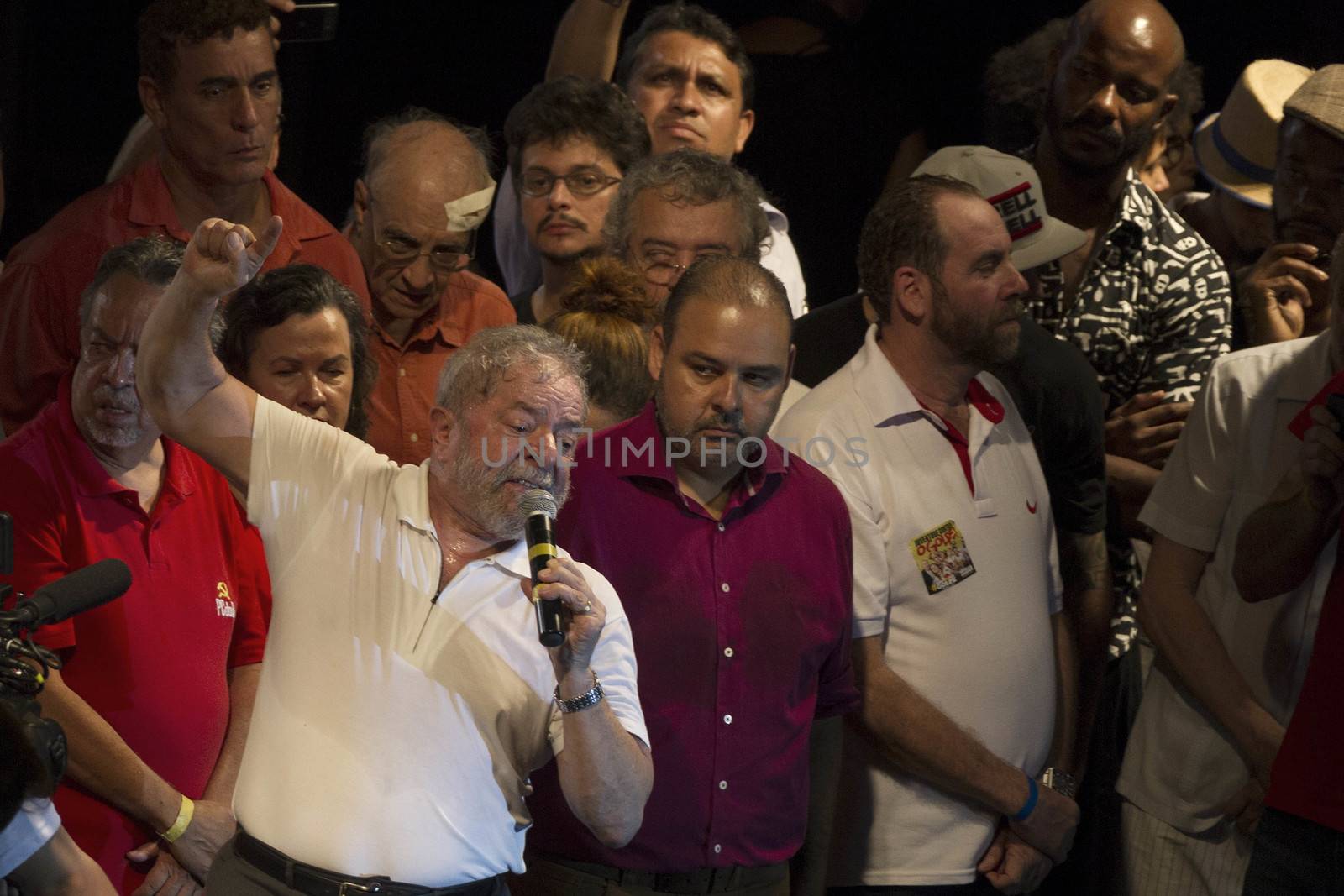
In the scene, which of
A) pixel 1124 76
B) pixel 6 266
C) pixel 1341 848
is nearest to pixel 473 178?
pixel 6 266

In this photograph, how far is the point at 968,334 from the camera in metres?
3.30

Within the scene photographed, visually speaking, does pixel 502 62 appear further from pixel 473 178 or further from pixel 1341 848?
pixel 1341 848

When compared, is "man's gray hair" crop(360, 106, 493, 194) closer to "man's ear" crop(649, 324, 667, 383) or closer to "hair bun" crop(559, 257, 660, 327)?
"hair bun" crop(559, 257, 660, 327)

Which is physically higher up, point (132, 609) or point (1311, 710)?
point (132, 609)

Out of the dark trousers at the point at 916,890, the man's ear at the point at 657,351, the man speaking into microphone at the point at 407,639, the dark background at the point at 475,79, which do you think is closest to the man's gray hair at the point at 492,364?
the man speaking into microphone at the point at 407,639

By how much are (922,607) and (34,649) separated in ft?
5.33

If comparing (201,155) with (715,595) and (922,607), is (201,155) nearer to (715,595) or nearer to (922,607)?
(715,595)

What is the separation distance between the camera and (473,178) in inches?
147

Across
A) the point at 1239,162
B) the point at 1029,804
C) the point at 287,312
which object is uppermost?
the point at 287,312

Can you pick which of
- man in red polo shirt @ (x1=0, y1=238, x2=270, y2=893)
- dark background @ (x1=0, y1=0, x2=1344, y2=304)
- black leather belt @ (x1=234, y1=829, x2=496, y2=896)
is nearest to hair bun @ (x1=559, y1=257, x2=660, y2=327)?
man in red polo shirt @ (x1=0, y1=238, x2=270, y2=893)

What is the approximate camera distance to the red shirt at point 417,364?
11.5 ft

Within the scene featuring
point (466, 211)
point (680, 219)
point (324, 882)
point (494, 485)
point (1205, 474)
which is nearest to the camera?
point (324, 882)

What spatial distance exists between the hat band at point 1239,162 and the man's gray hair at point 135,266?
290cm

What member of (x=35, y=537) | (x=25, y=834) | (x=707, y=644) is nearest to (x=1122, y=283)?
(x=707, y=644)
